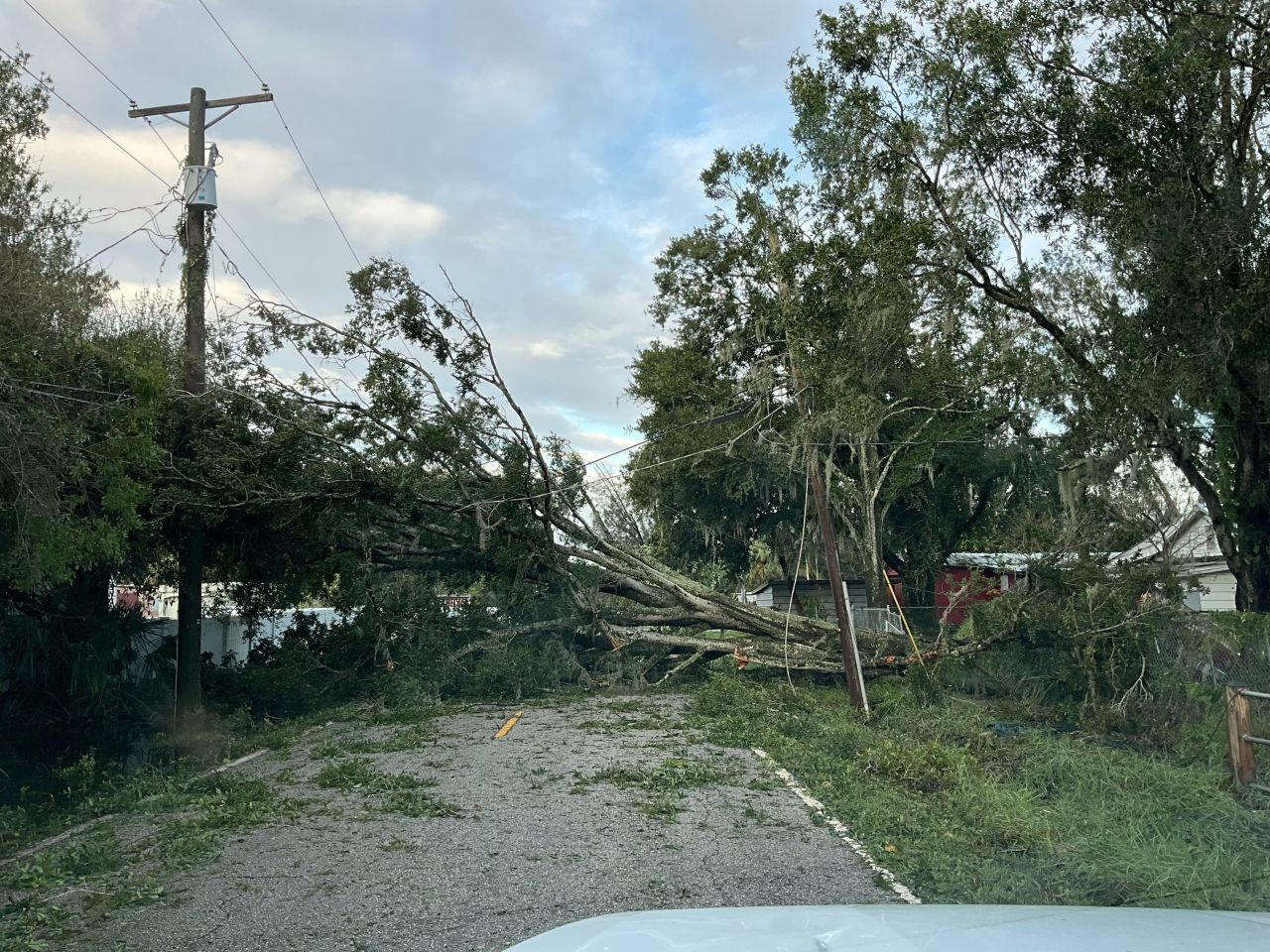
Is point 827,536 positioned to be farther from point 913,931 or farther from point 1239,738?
point 913,931

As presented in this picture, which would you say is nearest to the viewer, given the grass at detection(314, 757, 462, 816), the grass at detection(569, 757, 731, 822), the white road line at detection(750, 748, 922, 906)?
the white road line at detection(750, 748, 922, 906)

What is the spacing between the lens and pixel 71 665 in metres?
12.8

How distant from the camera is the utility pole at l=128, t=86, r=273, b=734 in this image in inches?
505

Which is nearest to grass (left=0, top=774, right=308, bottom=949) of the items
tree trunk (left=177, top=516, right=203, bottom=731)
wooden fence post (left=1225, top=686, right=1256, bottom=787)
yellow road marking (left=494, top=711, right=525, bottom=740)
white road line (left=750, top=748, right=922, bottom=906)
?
yellow road marking (left=494, top=711, right=525, bottom=740)

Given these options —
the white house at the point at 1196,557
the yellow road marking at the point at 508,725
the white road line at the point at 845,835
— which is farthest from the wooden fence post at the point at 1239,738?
the yellow road marking at the point at 508,725

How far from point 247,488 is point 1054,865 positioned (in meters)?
10.7

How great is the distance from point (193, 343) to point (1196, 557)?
76.8 feet

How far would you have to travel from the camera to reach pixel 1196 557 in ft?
81.9

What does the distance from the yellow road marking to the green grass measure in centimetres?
264

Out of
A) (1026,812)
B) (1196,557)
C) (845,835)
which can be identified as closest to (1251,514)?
(1026,812)

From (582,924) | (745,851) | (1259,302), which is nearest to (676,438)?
(1259,302)

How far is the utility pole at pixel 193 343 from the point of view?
12.8 meters

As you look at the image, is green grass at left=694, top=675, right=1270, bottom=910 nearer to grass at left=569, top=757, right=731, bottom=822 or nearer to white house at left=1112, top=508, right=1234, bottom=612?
grass at left=569, top=757, right=731, bottom=822

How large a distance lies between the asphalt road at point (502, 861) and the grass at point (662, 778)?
28 mm
